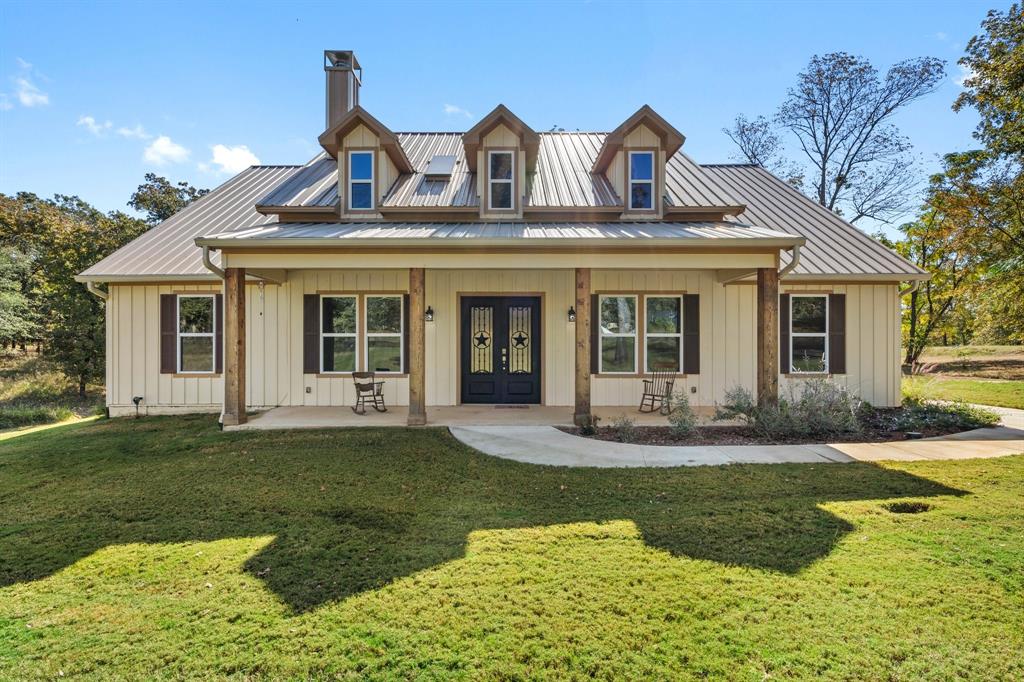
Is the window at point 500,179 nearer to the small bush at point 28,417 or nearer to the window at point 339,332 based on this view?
the window at point 339,332

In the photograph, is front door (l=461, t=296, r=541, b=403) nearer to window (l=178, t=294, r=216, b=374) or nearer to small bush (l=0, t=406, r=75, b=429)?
window (l=178, t=294, r=216, b=374)

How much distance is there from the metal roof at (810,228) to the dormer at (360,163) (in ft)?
26.9

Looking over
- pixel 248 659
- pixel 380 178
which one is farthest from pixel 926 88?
pixel 248 659

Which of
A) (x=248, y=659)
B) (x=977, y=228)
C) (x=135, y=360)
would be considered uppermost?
(x=977, y=228)

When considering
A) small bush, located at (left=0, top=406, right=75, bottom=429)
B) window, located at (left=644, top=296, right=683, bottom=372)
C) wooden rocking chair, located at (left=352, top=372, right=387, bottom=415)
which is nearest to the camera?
wooden rocking chair, located at (left=352, top=372, right=387, bottom=415)

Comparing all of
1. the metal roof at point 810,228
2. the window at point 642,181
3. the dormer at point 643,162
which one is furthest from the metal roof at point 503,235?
the metal roof at point 810,228

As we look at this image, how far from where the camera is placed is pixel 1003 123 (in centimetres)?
1292

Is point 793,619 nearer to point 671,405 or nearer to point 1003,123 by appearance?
point 671,405

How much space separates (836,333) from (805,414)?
11.1 ft

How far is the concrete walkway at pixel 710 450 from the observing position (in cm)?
632

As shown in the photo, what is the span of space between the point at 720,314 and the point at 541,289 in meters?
3.86

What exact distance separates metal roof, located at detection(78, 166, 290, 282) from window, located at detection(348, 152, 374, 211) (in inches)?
91.2

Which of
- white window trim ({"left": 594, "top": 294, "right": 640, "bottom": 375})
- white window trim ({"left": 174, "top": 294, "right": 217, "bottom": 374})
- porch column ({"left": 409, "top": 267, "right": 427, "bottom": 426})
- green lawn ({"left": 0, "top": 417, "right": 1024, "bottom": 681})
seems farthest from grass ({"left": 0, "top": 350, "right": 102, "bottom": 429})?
white window trim ({"left": 594, "top": 294, "right": 640, "bottom": 375})

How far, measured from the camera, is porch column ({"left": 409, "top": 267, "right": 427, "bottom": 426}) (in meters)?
7.97
